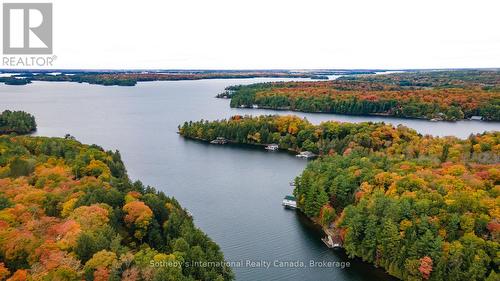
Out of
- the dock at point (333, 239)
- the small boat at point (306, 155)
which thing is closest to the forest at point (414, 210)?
the dock at point (333, 239)

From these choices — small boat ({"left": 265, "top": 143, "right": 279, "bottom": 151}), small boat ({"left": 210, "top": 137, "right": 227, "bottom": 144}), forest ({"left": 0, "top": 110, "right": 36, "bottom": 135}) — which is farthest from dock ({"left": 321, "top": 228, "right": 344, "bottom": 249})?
forest ({"left": 0, "top": 110, "right": 36, "bottom": 135})

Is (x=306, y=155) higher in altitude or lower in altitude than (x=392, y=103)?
lower

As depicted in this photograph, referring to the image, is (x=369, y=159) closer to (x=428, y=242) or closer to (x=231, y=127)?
(x=428, y=242)

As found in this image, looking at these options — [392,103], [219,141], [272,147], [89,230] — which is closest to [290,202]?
[89,230]

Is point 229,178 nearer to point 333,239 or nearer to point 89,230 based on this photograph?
point 333,239

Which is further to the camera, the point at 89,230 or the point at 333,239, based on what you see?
the point at 333,239

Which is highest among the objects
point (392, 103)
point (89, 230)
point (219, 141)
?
point (392, 103)

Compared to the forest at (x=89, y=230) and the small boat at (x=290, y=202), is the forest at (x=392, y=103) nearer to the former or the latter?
the small boat at (x=290, y=202)
